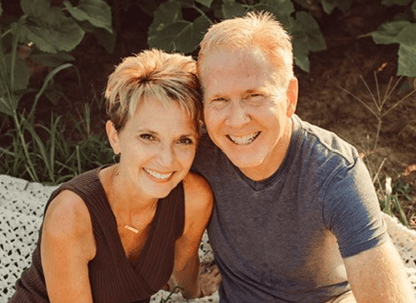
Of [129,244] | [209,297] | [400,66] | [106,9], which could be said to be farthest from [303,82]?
[129,244]

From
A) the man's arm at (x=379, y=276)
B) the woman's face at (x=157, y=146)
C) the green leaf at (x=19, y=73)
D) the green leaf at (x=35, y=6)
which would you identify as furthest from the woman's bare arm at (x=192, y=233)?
the green leaf at (x=35, y=6)

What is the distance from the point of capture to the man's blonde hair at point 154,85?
8.42 feet

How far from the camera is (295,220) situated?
2.70 m

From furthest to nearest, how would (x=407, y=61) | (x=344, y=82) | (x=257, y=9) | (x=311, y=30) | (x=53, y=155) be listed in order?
(x=344, y=82) → (x=311, y=30) → (x=257, y=9) → (x=53, y=155) → (x=407, y=61)

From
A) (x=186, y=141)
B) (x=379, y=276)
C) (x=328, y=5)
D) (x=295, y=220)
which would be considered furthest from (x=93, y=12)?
(x=379, y=276)

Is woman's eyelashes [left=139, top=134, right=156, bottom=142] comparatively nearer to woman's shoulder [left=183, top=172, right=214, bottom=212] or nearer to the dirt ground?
woman's shoulder [left=183, top=172, right=214, bottom=212]

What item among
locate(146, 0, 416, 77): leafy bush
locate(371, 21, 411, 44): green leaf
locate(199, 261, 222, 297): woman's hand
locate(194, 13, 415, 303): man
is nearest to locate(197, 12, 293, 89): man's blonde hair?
locate(194, 13, 415, 303): man

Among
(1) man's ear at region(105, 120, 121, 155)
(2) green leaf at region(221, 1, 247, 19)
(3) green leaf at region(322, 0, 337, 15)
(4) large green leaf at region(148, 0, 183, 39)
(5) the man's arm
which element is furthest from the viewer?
(3) green leaf at region(322, 0, 337, 15)

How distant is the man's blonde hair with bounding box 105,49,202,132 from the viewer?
101 inches

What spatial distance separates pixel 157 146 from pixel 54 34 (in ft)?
5.17

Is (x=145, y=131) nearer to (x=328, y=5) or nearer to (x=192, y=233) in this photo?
(x=192, y=233)

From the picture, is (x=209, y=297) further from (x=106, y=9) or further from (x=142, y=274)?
(x=106, y=9)

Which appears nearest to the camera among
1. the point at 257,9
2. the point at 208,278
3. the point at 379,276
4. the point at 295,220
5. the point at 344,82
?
the point at 379,276

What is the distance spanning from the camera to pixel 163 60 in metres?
2.64
